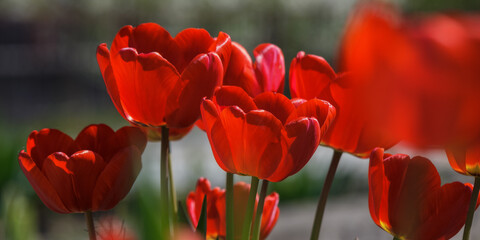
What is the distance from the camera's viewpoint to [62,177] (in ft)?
1.40

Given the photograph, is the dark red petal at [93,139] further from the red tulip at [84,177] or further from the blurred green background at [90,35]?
the blurred green background at [90,35]

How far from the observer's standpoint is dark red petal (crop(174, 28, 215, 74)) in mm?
471

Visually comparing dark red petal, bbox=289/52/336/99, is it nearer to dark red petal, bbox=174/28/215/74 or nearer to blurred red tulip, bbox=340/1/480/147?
dark red petal, bbox=174/28/215/74

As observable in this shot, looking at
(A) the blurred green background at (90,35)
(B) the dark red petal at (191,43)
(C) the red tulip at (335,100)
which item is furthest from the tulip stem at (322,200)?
(A) the blurred green background at (90,35)

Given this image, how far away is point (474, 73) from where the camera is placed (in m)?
0.25

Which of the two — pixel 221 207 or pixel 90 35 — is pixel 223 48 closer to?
pixel 221 207

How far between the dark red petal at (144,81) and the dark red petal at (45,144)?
67 mm

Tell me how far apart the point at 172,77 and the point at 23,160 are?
11 cm

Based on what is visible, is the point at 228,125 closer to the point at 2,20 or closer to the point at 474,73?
the point at 474,73

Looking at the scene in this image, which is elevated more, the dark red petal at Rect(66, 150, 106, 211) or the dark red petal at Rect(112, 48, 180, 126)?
the dark red petal at Rect(112, 48, 180, 126)

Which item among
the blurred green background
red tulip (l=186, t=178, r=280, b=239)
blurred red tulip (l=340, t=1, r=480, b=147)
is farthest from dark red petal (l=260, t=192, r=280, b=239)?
the blurred green background

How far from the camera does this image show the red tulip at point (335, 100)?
1.47 feet

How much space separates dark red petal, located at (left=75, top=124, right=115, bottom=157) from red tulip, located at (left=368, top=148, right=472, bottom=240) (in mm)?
189

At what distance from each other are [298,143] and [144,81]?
110 millimetres
